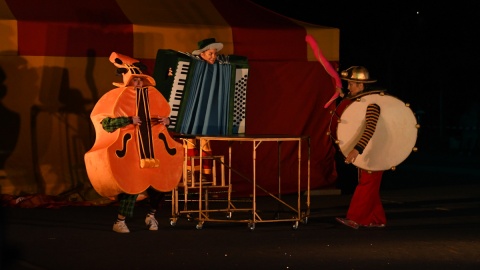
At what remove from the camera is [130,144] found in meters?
13.3

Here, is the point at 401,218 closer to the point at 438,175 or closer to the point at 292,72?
the point at 292,72

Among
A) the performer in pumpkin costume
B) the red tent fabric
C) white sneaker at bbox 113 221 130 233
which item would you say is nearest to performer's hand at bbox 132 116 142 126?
the performer in pumpkin costume

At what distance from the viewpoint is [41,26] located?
16172 millimetres

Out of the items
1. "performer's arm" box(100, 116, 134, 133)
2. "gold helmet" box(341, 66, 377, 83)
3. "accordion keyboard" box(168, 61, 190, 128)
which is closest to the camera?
"performer's arm" box(100, 116, 134, 133)

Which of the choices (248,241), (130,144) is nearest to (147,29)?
(130,144)

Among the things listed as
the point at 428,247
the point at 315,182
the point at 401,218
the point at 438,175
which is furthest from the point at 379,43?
the point at 428,247

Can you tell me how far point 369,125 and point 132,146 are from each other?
2.63 meters

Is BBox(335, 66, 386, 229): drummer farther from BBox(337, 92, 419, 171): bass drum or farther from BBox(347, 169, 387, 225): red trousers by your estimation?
BBox(337, 92, 419, 171): bass drum

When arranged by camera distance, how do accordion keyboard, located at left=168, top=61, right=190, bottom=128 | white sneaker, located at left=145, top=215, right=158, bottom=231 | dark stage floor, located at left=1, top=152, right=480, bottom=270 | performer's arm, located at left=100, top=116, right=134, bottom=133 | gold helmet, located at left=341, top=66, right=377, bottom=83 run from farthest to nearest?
accordion keyboard, located at left=168, top=61, right=190, bottom=128, gold helmet, located at left=341, top=66, right=377, bottom=83, white sneaker, located at left=145, top=215, right=158, bottom=231, performer's arm, located at left=100, top=116, right=134, bottom=133, dark stage floor, located at left=1, top=152, right=480, bottom=270

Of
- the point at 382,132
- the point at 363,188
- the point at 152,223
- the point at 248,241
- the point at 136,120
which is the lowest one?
the point at 248,241

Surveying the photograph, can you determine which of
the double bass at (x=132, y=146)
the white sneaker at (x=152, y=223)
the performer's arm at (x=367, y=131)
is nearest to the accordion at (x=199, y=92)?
the double bass at (x=132, y=146)

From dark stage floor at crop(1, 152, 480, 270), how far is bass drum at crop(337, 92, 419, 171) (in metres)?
0.78

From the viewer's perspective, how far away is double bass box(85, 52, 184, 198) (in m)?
13.2

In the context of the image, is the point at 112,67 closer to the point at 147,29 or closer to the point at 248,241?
the point at 147,29
